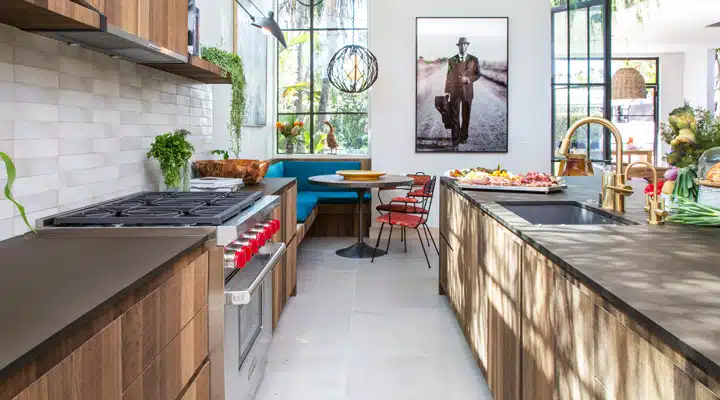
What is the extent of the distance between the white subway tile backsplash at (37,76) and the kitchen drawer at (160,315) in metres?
0.81

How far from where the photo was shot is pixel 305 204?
6.51 m

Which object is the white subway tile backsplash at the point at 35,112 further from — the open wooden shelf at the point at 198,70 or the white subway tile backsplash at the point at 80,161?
the open wooden shelf at the point at 198,70

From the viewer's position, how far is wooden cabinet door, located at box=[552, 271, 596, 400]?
4.60ft

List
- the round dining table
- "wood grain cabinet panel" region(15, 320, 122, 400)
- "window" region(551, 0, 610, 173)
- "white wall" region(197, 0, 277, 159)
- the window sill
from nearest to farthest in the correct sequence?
1. "wood grain cabinet panel" region(15, 320, 122, 400)
2. "white wall" region(197, 0, 277, 159)
3. the round dining table
4. "window" region(551, 0, 610, 173)
5. the window sill

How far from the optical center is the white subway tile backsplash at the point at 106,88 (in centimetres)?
258

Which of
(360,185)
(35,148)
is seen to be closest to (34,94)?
(35,148)

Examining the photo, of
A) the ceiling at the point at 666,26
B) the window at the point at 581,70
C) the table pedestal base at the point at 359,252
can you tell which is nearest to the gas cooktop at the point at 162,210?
the table pedestal base at the point at 359,252

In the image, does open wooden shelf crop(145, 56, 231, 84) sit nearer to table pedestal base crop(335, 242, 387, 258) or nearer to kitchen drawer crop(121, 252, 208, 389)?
kitchen drawer crop(121, 252, 208, 389)

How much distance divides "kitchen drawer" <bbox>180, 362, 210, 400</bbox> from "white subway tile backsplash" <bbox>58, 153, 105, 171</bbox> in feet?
3.04

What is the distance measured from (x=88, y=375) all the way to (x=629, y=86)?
34.9 feet

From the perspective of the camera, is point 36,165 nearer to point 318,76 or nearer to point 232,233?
point 232,233

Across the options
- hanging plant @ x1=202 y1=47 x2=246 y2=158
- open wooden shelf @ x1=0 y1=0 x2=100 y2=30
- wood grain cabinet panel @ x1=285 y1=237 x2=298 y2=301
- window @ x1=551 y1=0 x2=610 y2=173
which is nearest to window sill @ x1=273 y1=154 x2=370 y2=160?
window @ x1=551 y1=0 x2=610 y2=173

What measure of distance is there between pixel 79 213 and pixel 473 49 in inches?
244

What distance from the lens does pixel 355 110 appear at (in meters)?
8.09
